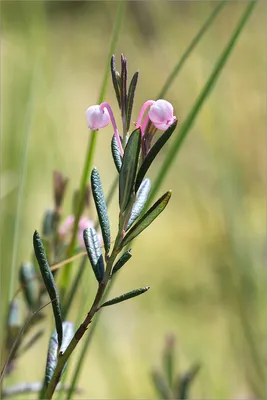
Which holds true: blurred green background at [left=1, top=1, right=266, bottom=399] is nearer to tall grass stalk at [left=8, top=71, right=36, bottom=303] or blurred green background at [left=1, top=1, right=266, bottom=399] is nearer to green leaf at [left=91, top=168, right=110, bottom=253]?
tall grass stalk at [left=8, top=71, right=36, bottom=303]

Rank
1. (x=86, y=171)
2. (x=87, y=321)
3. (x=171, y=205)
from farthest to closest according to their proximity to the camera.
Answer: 1. (x=171, y=205)
2. (x=86, y=171)
3. (x=87, y=321)

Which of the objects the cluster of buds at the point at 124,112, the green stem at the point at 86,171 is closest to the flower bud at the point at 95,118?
the cluster of buds at the point at 124,112

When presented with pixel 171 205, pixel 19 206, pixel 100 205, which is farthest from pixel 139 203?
pixel 171 205

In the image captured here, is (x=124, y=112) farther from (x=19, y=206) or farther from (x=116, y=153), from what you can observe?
(x=19, y=206)

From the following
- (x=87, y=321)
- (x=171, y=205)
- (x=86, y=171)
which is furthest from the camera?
(x=171, y=205)

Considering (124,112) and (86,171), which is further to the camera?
(86,171)

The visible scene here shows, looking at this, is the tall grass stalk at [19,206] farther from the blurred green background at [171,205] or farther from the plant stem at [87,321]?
the plant stem at [87,321]

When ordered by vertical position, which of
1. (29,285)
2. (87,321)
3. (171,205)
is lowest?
(87,321)

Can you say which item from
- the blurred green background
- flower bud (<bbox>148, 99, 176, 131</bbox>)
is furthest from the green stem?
flower bud (<bbox>148, 99, 176, 131</bbox>)
